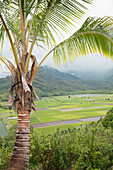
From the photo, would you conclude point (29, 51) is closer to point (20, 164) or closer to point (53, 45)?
point (53, 45)

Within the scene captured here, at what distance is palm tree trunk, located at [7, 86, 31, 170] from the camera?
2789 mm

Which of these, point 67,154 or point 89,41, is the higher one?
point 89,41

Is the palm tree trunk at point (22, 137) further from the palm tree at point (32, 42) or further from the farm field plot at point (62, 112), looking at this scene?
the farm field plot at point (62, 112)

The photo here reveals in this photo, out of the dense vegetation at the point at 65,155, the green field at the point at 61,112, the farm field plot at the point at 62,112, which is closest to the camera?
the dense vegetation at the point at 65,155

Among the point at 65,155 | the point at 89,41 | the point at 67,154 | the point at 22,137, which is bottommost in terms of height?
the point at 67,154

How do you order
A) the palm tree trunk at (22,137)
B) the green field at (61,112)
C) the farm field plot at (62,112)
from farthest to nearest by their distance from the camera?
the farm field plot at (62,112)
the green field at (61,112)
the palm tree trunk at (22,137)

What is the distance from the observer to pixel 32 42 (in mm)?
3393

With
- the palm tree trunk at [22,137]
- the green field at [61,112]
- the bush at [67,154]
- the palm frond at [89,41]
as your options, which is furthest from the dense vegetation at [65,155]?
the green field at [61,112]

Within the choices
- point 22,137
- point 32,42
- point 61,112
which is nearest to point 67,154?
point 22,137

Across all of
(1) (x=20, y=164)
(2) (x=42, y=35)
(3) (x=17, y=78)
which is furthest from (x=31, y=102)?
(2) (x=42, y=35)

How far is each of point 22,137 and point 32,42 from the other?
6.30 ft

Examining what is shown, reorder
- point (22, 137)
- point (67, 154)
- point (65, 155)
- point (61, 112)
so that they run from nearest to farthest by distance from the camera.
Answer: point (22, 137)
point (65, 155)
point (67, 154)
point (61, 112)

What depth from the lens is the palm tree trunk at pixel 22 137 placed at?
2789mm

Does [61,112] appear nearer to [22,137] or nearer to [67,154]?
[67,154]
